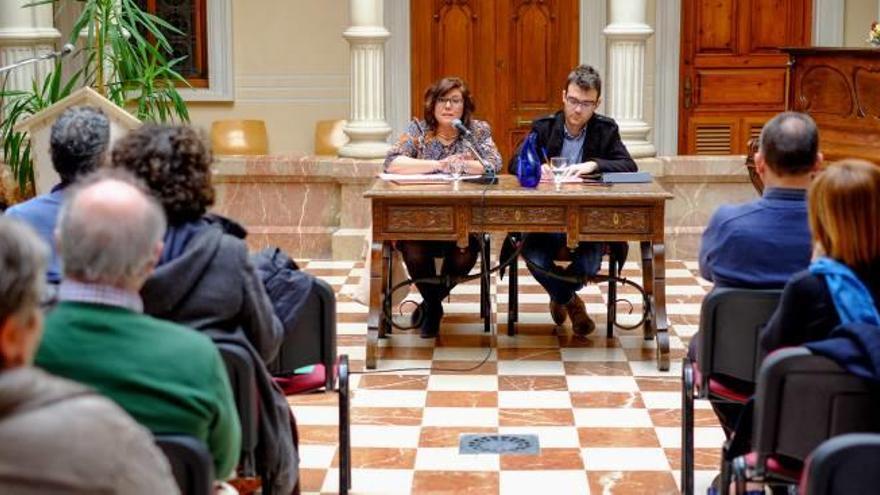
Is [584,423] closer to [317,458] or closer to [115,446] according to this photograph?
[317,458]

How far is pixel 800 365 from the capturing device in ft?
10.7

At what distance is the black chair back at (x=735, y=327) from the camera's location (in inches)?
162

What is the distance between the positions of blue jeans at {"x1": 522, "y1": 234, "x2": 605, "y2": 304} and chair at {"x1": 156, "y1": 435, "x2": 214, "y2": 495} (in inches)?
161

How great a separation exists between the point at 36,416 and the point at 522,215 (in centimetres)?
437

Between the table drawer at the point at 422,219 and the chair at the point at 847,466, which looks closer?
the chair at the point at 847,466

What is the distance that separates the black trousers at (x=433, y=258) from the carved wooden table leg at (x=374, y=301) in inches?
14.1

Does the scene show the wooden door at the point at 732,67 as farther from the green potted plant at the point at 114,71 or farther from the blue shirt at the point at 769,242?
the blue shirt at the point at 769,242

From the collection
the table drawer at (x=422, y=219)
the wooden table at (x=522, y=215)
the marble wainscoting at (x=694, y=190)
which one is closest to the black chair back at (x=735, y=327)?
the wooden table at (x=522, y=215)

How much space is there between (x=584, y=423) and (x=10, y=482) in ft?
12.2

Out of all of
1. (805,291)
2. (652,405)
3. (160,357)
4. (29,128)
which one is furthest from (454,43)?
(160,357)

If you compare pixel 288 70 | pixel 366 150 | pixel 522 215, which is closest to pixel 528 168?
pixel 522 215

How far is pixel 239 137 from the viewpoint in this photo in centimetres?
1119

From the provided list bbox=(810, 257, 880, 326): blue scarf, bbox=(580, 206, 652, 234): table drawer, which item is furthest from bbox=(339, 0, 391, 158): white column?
bbox=(810, 257, 880, 326): blue scarf

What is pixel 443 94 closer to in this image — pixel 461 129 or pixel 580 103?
pixel 461 129
